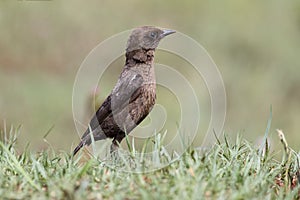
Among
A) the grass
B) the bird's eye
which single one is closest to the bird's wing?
the bird's eye

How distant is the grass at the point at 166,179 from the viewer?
3.66 m

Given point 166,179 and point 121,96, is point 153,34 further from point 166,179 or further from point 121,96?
point 166,179

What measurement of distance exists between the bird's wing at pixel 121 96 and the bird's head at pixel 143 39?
247mm

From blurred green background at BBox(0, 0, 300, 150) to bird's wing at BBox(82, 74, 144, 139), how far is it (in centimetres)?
451

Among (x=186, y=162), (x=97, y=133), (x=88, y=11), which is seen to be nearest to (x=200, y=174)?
(x=186, y=162)

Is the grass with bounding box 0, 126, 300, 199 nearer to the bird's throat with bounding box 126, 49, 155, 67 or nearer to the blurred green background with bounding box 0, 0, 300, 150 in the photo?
the bird's throat with bounding box 126, 49, 155, 67

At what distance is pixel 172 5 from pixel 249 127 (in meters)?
3.48

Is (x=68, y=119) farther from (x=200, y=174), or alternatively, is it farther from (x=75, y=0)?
(x=200, y=174)

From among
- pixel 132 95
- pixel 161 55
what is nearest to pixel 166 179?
pixel 132 95

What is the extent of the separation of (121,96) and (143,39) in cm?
47

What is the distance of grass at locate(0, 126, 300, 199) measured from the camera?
366cm

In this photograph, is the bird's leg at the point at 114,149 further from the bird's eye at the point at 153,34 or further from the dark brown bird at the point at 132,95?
the bird's eye at the point at 153,34

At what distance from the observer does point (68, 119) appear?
10203mm

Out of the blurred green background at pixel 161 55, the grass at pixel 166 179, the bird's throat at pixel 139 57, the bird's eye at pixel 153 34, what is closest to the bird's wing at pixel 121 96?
the bird's throat at pixel 139 57
